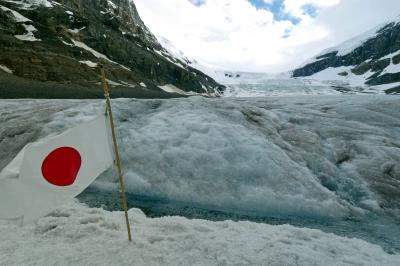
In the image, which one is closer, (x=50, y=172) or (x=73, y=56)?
(x=50, y=172)

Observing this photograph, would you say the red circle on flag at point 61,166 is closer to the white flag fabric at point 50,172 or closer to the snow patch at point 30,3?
the white flag fabric at point 50,172

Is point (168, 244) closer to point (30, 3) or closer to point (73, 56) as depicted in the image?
point (73, 56)

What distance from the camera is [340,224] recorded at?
8.76m

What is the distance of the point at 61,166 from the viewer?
535 cm

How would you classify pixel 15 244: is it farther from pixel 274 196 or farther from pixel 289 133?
pixel 289 133

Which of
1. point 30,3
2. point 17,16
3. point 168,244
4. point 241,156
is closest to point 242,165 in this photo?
point 241,156

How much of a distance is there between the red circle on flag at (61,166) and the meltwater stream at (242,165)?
11.8 feet

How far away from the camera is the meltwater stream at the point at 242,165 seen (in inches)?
363

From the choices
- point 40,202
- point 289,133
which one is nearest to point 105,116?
point 40,202

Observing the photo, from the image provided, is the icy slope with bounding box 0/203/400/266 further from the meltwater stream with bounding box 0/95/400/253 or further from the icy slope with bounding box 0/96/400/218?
the icy slope with bounding box 0/96/400/218

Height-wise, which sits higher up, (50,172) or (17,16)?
(17,16)

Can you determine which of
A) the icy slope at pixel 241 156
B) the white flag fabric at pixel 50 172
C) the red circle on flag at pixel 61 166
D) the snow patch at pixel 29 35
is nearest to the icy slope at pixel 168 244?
the white flag fabric at pixel 50 172

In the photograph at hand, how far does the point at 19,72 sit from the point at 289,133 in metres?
60.0

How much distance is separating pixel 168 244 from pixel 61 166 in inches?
93.6
